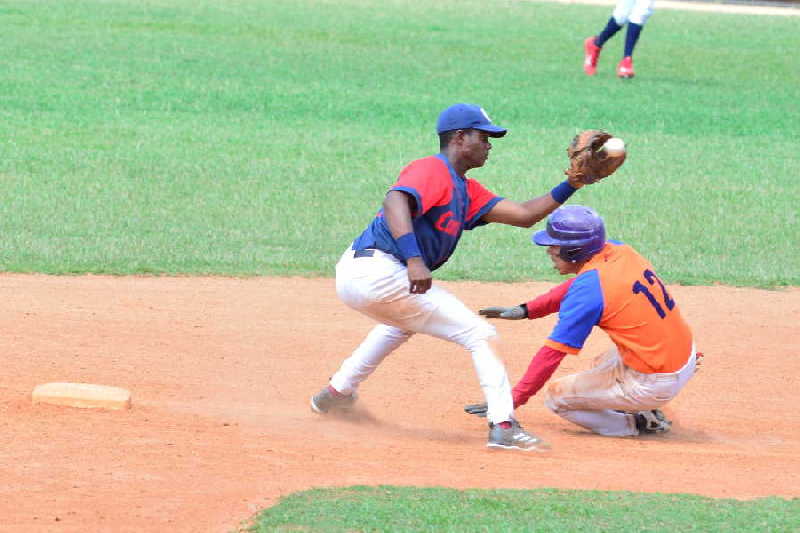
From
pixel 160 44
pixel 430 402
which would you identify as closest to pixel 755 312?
pixel 430 402

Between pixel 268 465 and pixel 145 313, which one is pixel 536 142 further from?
pixel 268 465

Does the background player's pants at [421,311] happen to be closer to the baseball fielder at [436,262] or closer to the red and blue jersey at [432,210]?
the baseball fielder at [436,262]

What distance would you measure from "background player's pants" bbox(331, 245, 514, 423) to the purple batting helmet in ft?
1.87

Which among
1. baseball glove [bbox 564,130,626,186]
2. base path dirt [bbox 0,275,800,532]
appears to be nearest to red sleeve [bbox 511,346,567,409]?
base path dirt [bbox 0,275,800,532]

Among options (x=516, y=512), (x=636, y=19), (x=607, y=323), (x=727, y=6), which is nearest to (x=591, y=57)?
(x=636, y=19)

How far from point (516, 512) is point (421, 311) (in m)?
1.51

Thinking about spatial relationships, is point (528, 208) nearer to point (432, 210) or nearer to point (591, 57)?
point (432, 210)

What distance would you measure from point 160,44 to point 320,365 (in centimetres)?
1622

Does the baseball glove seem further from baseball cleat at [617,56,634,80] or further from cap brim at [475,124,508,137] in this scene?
baseball cleat at [617,56,634,80]

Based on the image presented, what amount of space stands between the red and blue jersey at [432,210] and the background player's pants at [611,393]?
102cm

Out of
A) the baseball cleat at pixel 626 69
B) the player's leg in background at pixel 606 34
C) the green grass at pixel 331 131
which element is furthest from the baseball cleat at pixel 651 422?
the baseball cleat at pixel 626 69

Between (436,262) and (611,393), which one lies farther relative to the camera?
(611,393)

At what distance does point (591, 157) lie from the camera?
6.89 m

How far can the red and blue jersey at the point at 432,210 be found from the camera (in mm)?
6559
